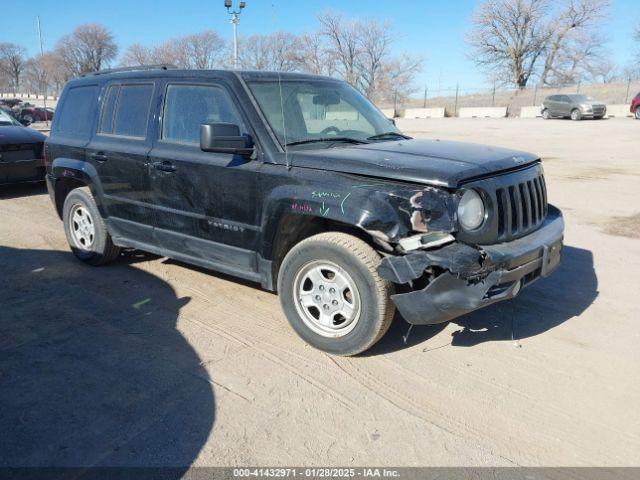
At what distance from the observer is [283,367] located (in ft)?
12.1

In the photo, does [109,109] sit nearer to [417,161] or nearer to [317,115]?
[317,115]

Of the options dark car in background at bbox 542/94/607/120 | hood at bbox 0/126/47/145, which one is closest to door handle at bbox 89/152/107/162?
hood at bbox 0/126/47/145

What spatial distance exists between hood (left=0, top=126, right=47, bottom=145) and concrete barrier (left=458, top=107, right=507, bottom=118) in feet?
129

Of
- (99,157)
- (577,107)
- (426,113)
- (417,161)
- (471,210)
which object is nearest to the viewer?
(471,210)

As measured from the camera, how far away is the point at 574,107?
3353 cm

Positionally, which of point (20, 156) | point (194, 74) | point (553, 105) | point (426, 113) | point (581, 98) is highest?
point (581, 98)

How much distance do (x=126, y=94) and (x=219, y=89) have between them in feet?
4.39

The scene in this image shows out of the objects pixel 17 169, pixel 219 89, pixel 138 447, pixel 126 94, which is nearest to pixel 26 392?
pixel 138 447

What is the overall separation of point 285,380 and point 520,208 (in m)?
2.02

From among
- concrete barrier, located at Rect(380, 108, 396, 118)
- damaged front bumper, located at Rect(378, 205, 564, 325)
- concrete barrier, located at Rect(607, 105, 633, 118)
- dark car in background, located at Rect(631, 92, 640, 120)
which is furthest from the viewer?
concrete barrier, located at Rect(380, 108, 396, 118)

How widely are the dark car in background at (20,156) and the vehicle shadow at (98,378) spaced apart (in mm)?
5023

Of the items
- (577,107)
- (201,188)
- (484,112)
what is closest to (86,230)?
(201,188)

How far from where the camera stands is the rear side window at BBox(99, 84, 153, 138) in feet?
16.3

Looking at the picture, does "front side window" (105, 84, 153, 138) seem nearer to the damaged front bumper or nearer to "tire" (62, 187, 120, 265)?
"tire" (62, 187, 120, 265)
